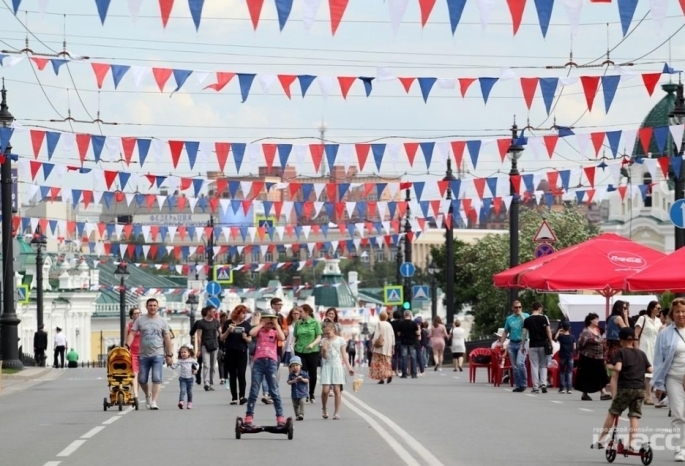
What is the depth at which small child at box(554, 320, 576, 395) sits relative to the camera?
31766mm

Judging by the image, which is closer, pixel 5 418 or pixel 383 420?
pixel 383 420

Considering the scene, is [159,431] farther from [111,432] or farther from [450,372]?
[450,372]

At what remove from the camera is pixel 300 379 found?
22.1m

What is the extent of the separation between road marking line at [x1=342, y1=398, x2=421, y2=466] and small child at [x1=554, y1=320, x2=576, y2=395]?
23.5 feet

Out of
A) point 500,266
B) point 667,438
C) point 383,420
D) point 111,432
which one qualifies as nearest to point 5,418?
point 111,432

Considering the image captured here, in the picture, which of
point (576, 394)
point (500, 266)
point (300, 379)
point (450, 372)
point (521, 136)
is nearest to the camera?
point (300, 379)

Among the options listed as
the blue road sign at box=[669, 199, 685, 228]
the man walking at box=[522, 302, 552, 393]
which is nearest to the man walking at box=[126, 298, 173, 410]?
the man walking at box=[522, 302, 552, 393]

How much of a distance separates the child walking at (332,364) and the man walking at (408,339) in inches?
622

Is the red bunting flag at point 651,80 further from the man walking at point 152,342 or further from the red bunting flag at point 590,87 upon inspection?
the man walking at point 152,342

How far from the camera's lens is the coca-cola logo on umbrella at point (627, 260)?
31.7m

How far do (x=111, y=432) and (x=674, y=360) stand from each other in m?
7.47

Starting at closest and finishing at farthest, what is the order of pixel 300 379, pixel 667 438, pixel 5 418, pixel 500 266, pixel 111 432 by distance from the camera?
1. pixel 667 438
2. pixel 111 432
3. pixel 300 379
4. pixel 5 418
5. pixel 500 266

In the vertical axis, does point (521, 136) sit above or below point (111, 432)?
above

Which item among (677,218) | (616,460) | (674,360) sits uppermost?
(677,218)
